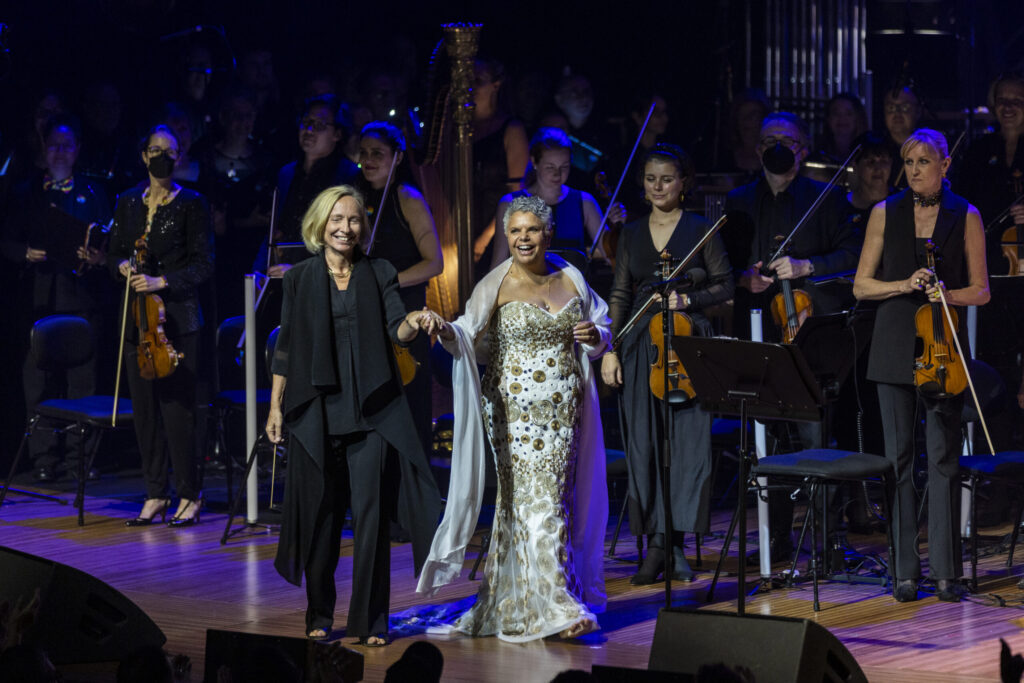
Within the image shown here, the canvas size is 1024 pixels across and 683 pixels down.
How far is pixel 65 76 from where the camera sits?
10.1 m

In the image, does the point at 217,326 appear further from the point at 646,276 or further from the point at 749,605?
the point at 749,605

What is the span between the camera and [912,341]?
607 centimetres

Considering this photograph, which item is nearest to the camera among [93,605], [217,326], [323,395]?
[93,605]

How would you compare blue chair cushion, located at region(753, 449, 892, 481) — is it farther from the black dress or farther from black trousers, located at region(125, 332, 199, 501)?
black trousers, located at region(125, 332, 199, 501)

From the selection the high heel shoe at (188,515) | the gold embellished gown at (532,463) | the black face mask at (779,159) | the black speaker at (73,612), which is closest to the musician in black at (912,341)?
the black face mask at (779,159)

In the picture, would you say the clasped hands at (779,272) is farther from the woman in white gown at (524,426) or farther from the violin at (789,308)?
the woman in white gown at (524,426)

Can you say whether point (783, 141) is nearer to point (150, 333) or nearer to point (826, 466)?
point (826, 466)

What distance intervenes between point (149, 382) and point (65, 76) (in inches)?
124

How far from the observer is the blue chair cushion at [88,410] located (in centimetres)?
801

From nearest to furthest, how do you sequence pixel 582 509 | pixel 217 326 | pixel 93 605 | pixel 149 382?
1. pixel 93 605
2. pixel 582 509
3. pixel 149 382
4. pixel 217 326

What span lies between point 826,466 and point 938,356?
2.02 feet

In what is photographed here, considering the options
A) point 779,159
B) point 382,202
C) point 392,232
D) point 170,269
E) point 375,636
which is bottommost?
point 375,636

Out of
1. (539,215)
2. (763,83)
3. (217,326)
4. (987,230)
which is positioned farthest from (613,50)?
(539,215)

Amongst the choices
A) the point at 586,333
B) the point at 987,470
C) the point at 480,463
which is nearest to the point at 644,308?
the point at 586,333
